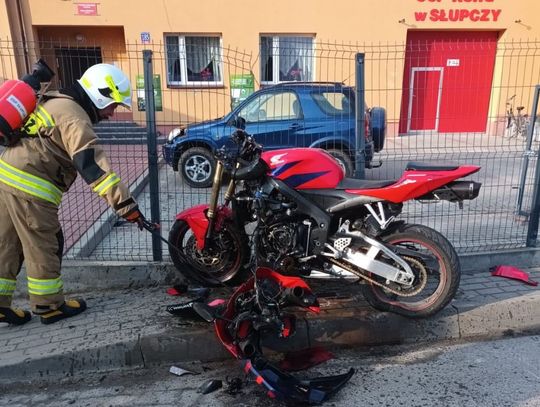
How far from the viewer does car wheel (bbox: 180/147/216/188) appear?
5.71 meters

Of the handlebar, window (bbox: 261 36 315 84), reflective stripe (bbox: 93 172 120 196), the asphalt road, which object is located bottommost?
the asphalt road

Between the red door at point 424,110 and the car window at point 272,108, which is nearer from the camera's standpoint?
the red door at point 424,110

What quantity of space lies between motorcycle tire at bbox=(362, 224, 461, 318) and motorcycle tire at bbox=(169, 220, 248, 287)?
1.09 m

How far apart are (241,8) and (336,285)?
11.2m

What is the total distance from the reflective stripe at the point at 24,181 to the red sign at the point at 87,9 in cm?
1132

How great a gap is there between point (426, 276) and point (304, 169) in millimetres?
1219

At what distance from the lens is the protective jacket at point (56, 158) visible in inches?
129

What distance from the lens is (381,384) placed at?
10.4 feet

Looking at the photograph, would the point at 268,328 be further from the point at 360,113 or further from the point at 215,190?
the point at 360,113

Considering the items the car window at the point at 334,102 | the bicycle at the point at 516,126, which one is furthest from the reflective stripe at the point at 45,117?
the bicycle at the point at 516,126

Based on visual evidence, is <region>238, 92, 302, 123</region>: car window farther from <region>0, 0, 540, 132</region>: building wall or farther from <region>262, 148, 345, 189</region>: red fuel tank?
<region>0, 0, 540, 132</region>: building wall

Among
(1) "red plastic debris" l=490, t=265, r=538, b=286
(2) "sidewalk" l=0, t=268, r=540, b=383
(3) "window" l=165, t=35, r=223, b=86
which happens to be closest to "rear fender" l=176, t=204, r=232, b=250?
(2) "sidewalk" l=0, t=268, r=540, b=383

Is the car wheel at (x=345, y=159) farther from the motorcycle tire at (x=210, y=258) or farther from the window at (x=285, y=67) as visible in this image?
the window at (x=285, y=67)

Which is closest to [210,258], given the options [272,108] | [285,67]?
[272,108]
